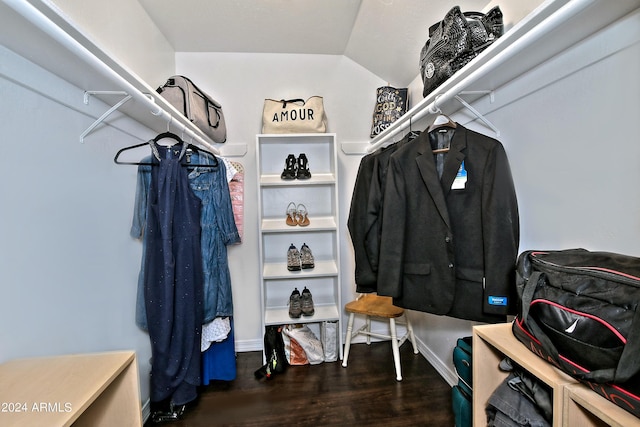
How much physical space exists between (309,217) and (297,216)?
0.55 feet

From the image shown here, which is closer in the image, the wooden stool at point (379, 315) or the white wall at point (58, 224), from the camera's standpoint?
the white wall at point (58, 224)

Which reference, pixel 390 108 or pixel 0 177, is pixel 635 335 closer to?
pixel 0 177

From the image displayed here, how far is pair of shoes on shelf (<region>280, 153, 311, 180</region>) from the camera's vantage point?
6.99ft

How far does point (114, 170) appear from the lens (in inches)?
53.9

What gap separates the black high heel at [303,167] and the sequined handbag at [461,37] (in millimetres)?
1134

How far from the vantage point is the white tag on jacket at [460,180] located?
3.97ft

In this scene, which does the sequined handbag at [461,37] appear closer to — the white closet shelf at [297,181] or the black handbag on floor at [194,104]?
the white closet shelf at [297,181]

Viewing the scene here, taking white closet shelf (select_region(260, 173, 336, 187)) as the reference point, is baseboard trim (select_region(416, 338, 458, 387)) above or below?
below

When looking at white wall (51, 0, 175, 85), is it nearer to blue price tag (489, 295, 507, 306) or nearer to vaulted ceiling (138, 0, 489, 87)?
vaulted ceiling (138, 0, 489, 87)

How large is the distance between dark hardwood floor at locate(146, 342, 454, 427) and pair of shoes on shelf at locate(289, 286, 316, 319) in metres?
0.39

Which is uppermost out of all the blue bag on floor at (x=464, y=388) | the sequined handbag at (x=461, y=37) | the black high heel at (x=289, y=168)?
the sequined handbag at (x=461, y=37)

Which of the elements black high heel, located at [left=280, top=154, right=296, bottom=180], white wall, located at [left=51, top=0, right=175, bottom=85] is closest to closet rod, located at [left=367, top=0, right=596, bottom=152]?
black high heel, located at [left=280, top=154, right=296, bottom=180]

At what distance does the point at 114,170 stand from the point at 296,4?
1.44 metres

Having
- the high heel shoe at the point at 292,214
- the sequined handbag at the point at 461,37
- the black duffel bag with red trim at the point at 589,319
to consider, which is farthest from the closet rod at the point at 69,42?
the black duffel bag with red trim at the point at 589,319
